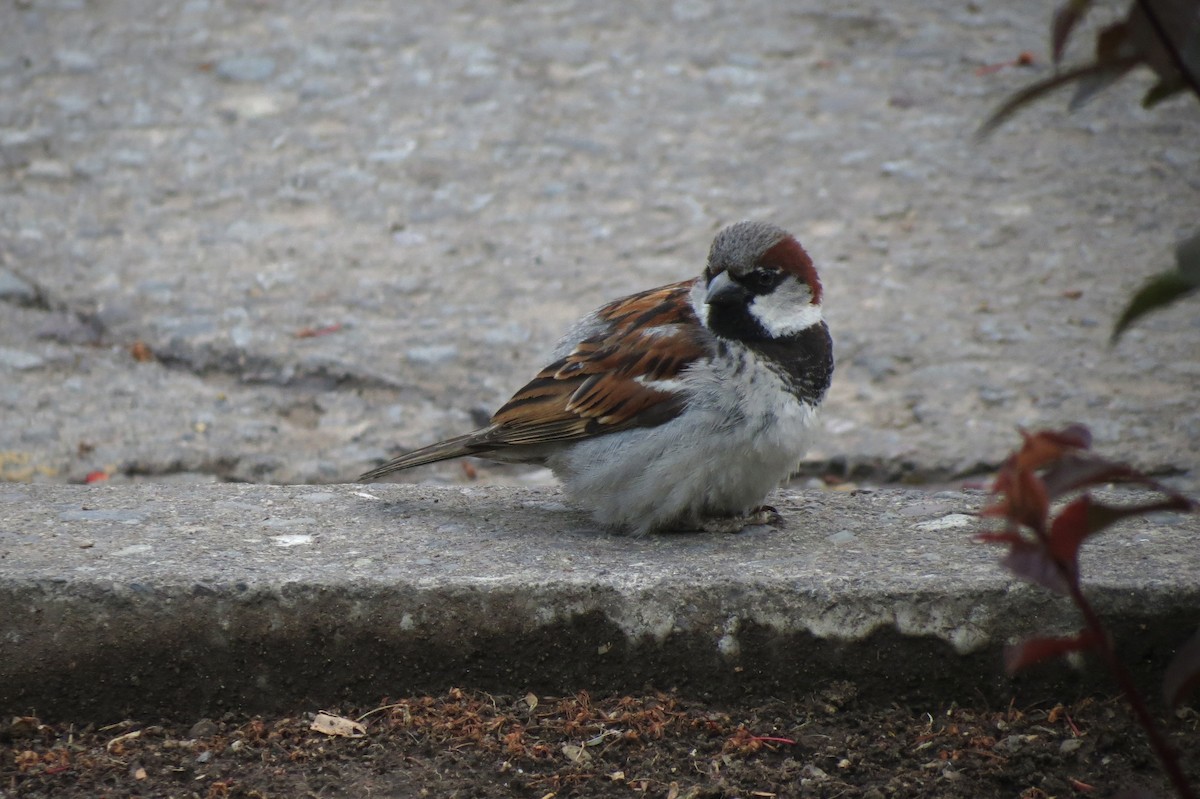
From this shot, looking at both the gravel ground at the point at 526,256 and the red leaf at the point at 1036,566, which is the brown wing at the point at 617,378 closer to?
the gravel ground at the point at 526,256

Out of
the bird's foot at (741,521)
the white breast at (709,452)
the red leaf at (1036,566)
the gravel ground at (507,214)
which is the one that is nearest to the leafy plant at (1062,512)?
the red leaf at (1036,566)

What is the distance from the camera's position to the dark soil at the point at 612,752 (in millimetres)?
2318

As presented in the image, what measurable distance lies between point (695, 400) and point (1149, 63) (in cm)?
189

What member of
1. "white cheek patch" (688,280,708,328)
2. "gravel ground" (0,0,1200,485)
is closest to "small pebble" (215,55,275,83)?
"gravel ground" (0,0,1200,485)

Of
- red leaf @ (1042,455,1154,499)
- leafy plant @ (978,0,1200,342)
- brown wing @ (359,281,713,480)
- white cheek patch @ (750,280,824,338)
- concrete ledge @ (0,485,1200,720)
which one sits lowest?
concrete ledge @ (0,485,1200,720)

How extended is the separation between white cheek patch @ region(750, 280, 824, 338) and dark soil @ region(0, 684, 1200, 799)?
3.17 feet

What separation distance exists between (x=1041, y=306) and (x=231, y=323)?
3.23 meters

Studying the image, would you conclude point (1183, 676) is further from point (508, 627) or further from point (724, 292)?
point (724, 292)

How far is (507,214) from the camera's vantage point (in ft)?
20.1

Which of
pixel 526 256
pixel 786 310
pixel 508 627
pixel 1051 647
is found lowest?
pixel 526 256

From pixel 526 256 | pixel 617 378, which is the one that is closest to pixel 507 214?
pixel 526 256

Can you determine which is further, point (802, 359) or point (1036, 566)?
point (802, 359)

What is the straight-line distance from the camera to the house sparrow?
3.07m

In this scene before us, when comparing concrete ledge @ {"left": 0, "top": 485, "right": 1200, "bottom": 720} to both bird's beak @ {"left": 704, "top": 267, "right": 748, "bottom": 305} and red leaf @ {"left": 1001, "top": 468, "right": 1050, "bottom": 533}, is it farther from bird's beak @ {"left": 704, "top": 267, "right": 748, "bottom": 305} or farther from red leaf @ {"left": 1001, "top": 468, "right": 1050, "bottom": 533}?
red leaf @ {"left": 1001, "top": 468, "right": 1050, "bottom": 533}
